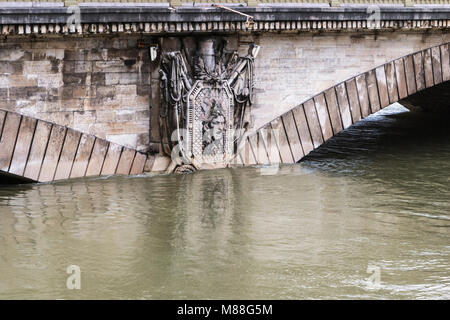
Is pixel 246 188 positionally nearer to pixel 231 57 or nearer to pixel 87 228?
pixel 231 57

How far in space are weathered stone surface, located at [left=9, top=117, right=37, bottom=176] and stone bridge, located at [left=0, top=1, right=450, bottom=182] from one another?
0.02 meters

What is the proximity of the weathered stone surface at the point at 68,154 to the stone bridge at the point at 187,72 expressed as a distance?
0.6 inches

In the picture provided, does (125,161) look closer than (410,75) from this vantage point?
Yes

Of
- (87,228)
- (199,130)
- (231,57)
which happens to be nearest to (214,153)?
(199,130)

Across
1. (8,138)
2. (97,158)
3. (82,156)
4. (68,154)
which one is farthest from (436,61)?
(8,138)

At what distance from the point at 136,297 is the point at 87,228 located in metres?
2.80

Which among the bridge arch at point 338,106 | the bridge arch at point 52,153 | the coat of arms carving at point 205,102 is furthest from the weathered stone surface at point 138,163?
the bridge arch at point 338,106

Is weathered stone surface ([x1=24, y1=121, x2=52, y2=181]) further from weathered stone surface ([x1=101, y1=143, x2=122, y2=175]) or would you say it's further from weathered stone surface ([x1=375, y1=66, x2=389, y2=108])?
weathered stone surface ([x1=375, y1=66, x2=389, y2=108])

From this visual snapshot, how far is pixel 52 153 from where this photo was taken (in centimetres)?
1553

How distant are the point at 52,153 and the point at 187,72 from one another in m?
2.56

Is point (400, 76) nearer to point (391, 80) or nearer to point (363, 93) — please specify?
point (391, 80)

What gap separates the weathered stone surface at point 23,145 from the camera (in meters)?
15.2

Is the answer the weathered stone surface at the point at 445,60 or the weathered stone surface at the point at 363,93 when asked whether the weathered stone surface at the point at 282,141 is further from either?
the weathered stone surface at the point at 445,60

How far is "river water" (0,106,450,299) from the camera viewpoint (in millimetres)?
11258
